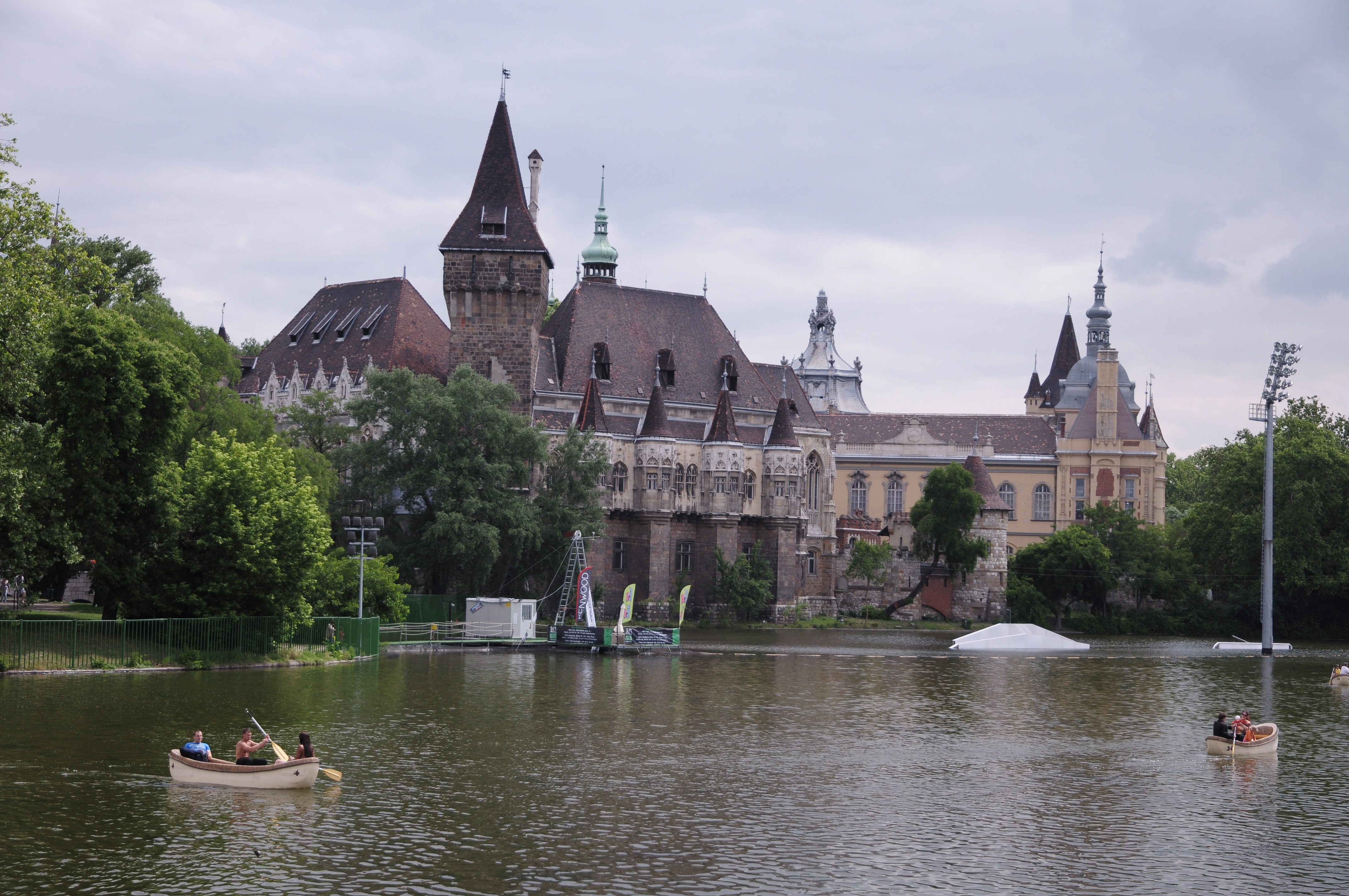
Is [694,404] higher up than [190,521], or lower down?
higher up

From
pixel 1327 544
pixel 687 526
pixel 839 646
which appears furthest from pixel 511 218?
pixel 1327 544

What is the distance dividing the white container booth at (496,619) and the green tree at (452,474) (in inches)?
189

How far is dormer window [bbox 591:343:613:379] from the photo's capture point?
94375 mm

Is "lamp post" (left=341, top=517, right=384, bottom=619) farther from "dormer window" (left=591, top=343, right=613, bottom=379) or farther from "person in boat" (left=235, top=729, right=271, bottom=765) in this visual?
"dormer window" (left=591, top=343, right=613, bottom=379)

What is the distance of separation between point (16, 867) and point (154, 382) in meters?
27.8

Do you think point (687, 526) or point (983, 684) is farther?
point (687, 526)

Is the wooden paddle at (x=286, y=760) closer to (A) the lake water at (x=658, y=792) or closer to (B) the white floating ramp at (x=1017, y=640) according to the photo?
(A) the lake water at (x=658, y=792)

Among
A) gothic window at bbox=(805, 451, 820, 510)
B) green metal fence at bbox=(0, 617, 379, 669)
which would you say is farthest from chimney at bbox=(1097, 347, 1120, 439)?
green metal fence at bbox=(0, 617, 379, 669)

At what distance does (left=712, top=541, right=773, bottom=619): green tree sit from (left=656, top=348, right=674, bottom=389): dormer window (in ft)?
39.4

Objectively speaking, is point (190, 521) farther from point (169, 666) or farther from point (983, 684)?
point (983, 684)

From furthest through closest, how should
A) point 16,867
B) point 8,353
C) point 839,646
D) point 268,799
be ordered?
point 839,646, point 8,353, point 268,799, point 16,867

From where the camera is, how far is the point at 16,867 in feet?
64.5

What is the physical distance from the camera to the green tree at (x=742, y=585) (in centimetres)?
9106

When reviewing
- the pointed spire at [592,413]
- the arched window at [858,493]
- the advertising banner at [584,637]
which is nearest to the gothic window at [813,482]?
the pointed spire at [592,413]
